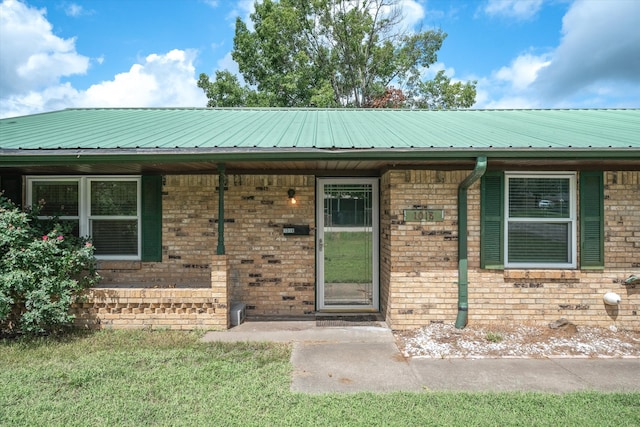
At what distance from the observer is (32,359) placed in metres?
4.51

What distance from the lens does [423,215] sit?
571cm

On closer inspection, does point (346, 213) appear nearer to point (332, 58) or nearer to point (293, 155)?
point (293, 155)

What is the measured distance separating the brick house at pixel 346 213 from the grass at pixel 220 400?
1.41 meters

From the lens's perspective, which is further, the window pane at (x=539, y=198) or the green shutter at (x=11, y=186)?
the green shutter at (x=11, y=186)

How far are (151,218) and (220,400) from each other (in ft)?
12.7

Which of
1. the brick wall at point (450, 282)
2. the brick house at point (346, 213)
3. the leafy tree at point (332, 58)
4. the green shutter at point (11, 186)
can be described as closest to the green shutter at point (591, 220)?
the brick house at point (346, 213)

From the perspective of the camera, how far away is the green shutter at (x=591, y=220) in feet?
18.8

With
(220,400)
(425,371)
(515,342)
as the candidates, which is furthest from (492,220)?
(220,400)

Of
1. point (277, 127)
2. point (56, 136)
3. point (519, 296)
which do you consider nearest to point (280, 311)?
point (277, 127)

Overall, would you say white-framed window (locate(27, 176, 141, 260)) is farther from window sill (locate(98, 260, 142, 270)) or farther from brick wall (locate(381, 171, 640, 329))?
brick wall (locate(381, 171, 640, 329))

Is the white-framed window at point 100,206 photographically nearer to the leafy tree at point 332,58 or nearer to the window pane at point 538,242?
the window pane at point 538,242

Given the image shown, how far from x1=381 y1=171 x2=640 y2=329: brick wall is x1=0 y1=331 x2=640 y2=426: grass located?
2017 millimetres

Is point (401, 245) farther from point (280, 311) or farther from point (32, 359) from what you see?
point (32, 359)

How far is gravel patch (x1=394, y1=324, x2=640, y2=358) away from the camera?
4.86m
